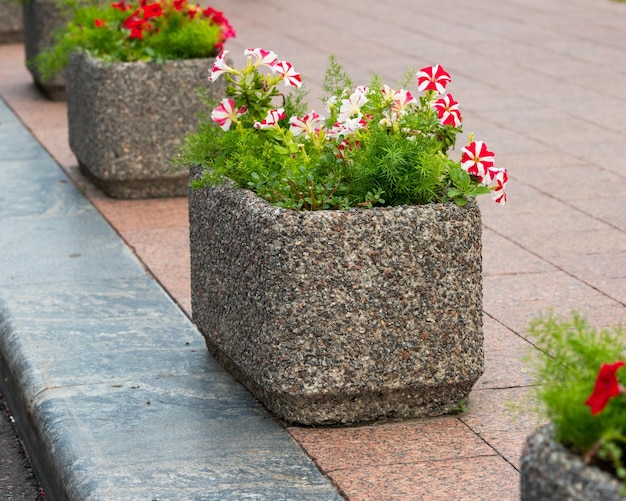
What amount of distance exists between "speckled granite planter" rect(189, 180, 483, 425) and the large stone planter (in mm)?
3056

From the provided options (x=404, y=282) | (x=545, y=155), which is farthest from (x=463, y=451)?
(x=545, y=155)

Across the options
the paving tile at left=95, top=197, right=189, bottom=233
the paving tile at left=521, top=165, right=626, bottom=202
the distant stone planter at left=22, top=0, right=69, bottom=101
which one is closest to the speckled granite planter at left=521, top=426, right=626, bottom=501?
the paving tile at left=95, top=197, right=189, bottom=233

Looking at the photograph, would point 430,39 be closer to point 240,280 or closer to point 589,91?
point 589,91

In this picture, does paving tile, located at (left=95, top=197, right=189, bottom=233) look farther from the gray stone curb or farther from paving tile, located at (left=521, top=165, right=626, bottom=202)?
paving tile, located at (left=521, top=165, right=626, bottom=202)

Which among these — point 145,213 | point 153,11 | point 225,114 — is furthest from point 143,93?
point 225,114

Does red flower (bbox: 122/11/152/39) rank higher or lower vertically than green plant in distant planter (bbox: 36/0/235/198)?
higher

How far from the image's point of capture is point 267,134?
179 inches

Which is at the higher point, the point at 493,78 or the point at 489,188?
the point at 489,188

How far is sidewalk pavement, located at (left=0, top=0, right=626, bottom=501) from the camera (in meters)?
3.83

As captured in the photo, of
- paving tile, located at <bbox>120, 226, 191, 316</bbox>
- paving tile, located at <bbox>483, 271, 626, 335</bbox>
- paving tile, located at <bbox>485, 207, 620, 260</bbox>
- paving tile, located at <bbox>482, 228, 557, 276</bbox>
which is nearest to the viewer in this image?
paving tile, located at <bbox>483, 271, 626, 335</bbox>

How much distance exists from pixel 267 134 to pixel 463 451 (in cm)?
140

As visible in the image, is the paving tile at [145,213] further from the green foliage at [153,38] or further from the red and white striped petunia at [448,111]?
the red and white striped petunia at [448,111]

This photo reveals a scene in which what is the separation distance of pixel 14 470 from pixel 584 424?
276 cm

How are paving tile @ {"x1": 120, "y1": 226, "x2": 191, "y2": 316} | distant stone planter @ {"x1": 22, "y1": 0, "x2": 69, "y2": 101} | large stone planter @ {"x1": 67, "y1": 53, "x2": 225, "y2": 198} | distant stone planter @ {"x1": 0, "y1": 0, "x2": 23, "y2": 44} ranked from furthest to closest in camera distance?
1. distant stone planter @ {"x1": 0, "y1": 0, "x2": 23, "y2": 44}
2. distant stone planter @ {"x1": 22, "y1": 0, "x2": 69, "y2": 101}
3. large stone planter @ {"x1": 67, "y1": 53, "x2": 225, "y2": 198}
4. paving tile @ {"x1": 120, "y1": 226, "x2": 191, "y2": 316}
